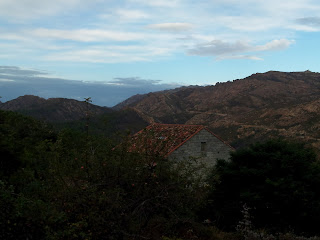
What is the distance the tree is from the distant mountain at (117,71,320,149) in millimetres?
40034

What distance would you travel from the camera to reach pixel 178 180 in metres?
7.67

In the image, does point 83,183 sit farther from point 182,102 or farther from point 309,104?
point 182,102

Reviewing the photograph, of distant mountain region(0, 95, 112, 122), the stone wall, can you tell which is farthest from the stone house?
distant mountain region(0, 95, 112, 122)

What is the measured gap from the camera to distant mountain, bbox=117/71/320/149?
68.3m

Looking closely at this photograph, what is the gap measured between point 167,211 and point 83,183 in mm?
2069

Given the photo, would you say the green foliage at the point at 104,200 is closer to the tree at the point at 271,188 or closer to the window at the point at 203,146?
the tree at the point at 271,188

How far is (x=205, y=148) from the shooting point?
102ft

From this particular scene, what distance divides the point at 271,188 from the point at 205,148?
750 inches

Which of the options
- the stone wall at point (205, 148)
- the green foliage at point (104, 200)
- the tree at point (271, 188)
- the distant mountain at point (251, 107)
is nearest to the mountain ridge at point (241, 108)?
the distant mountain at point (251, 107)

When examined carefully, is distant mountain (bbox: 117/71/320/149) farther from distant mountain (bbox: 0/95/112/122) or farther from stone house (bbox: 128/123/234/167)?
distant mountain (bbox: 0/95/112/122)

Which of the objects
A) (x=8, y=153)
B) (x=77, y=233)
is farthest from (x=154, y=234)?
(x=8, y=153)

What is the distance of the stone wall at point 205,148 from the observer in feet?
97.1

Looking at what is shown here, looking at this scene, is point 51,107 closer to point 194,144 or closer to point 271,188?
point 194,144

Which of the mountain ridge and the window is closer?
the window
